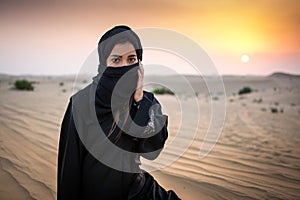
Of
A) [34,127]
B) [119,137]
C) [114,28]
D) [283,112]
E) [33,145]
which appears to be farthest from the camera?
[283,112]

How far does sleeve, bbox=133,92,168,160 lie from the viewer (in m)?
2.30

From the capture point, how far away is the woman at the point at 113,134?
2.29 m

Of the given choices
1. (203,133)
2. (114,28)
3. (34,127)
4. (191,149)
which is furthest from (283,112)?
(114,28)

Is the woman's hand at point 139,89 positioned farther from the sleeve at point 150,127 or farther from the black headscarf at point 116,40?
the black headscarf at point 116,40

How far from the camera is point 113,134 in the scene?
2.27m

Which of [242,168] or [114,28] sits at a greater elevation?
[114,28]

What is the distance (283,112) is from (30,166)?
29.0 feet

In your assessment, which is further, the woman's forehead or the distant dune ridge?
the distant dune ridge

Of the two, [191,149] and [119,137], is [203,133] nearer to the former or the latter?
[191,149]

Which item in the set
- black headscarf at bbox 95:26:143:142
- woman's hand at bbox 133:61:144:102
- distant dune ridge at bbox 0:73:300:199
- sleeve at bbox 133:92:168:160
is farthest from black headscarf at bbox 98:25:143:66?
distant dune ridge at bbox 0:73:300:199

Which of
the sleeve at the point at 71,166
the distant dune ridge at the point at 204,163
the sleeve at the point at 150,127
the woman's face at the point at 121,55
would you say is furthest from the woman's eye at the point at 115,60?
the distant dune ridge at the point at 204,163

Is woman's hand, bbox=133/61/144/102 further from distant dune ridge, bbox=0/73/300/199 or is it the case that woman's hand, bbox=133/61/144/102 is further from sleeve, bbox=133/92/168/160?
distant dune ridge, bbox=0/73/300/199

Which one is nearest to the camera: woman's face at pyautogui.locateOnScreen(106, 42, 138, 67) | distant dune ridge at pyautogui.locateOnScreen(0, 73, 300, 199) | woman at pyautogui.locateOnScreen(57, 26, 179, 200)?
woman at pyautogui.locateOnScreen(57, 26, 179, 200)

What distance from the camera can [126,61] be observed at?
2.42m
